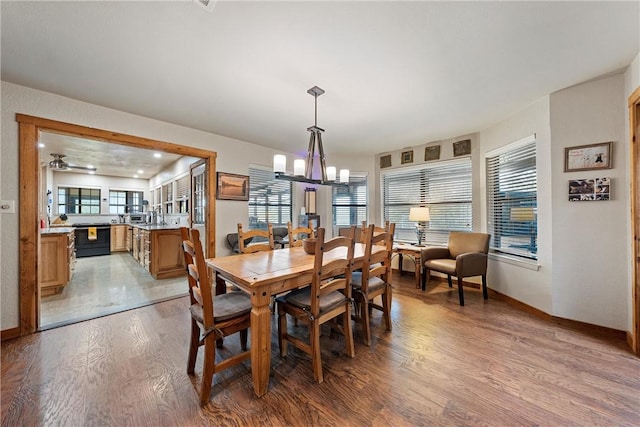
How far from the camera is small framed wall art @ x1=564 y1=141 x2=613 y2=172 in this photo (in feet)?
7.61

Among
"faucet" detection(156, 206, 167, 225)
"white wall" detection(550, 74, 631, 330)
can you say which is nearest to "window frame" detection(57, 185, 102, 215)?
"faucet" detection(156, 206, 167, 225)

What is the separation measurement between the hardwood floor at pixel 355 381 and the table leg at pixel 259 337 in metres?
0.11

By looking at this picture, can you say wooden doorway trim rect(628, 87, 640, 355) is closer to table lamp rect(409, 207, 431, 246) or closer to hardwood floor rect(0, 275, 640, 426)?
hardwood floor rect(0, 275, 640, 426)

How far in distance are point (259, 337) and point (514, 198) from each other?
361 centimetres

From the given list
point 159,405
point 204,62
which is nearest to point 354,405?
point 159,405

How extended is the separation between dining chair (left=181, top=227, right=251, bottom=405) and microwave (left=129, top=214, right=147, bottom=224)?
6.69 metres

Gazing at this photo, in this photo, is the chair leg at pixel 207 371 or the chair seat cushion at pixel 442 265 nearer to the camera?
the chair leg at pixel 207 371

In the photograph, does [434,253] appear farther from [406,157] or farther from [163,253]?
[163,253]

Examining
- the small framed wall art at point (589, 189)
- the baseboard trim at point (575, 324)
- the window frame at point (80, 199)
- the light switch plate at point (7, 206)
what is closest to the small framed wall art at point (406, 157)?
the small framed wall art at point (589, 189)

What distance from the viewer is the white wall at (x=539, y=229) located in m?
2.66

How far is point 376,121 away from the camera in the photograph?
3.32 metres

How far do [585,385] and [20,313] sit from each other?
16.0 ft

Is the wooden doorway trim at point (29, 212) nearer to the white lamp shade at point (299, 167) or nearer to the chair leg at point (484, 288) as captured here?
the white lamp shade at point (299, 167)

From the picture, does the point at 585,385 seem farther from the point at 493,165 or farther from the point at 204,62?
the point at 204,62
